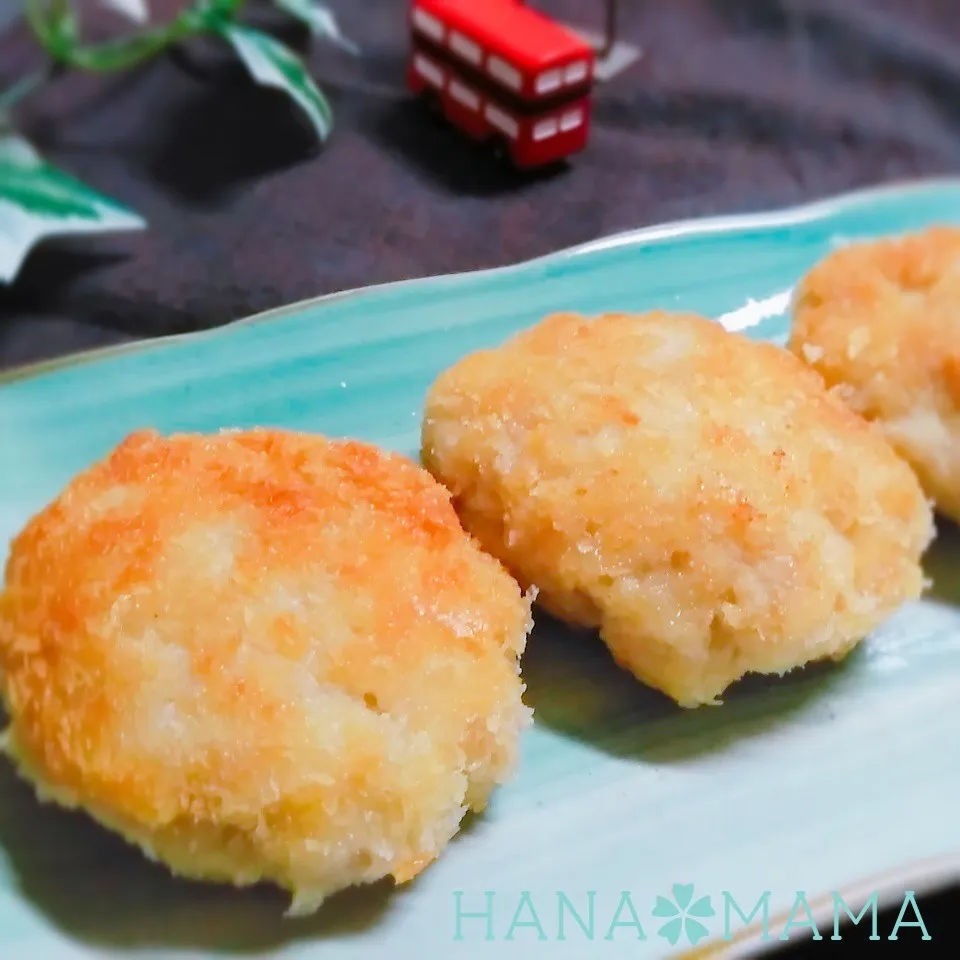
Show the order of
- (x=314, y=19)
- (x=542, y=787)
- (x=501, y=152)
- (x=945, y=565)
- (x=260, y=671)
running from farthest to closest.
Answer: (x=314, y=19) < (x=501, y=152) < (x=945, y=565) < (x=542, y=787) < (x=260, y=671)

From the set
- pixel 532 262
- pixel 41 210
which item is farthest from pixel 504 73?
pixel 41 210

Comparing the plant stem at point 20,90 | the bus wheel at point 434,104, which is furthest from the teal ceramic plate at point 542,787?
the plant stem at point 20,90

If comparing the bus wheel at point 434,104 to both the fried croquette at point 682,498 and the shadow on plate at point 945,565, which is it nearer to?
the fried croquette at point 682,498

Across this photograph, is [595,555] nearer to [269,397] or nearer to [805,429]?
[805,429]

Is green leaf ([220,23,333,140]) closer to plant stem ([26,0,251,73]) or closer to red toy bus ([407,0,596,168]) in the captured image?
plant stem ([26,0,251,73])

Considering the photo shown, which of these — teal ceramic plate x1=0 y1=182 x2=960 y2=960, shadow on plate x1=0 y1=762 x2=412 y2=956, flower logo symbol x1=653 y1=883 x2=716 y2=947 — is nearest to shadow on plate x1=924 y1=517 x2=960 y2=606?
teal ceramic plate x1=0 y1=182 x2=960 y2=960

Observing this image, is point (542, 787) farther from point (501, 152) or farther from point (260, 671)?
point (501, 152)
